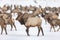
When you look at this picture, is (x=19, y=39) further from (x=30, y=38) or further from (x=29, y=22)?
(x=29, y=22)

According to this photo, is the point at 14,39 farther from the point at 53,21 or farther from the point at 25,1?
the point at 25,1

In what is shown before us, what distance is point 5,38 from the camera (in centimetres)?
1341

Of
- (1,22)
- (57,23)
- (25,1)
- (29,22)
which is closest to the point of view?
(29,22)

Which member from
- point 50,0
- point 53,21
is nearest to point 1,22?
point 53,21

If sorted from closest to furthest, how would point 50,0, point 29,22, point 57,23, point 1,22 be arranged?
point 29,22, point 1,22, point 57,23, point 50,0

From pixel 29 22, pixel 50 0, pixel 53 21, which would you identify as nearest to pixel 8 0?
Result: pixel 50 0

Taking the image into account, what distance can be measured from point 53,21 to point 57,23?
278 mm

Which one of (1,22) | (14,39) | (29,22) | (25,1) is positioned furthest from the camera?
(25,1)

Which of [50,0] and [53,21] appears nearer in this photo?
Result: [53,21]

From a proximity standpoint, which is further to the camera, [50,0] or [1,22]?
[50,0]

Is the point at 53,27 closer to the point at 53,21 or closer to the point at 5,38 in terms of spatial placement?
the point at 53,21

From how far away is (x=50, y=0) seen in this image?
54.2 meters

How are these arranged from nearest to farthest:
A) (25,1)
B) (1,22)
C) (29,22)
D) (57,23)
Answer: (29,22)
(1,22)
(57,23)
(25,1)

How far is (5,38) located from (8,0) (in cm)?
3668
